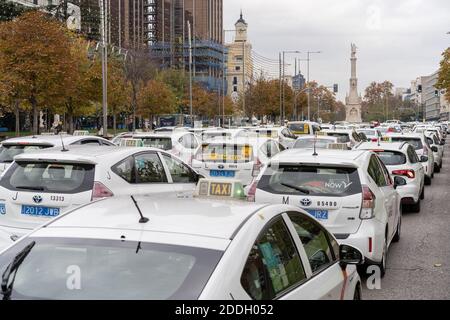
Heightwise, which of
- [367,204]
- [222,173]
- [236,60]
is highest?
[236,60]

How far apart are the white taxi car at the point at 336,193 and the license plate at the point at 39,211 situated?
2247 mm

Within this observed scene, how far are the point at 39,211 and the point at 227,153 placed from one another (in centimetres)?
757

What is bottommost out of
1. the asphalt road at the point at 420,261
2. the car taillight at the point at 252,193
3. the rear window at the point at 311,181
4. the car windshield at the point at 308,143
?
the asphalt road at the point at 420,261


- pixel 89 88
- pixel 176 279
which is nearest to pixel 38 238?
pixel 176 279

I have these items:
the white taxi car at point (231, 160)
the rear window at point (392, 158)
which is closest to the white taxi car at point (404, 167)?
the rear window at point (392, 158)

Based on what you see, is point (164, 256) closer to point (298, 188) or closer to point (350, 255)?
point (350, 255)

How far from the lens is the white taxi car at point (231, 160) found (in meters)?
14.9

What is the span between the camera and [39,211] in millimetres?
7887

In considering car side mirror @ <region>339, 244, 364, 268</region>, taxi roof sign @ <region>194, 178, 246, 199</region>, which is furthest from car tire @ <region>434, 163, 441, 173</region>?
car side mirror @ <region>339, 244, 364, 268</region>

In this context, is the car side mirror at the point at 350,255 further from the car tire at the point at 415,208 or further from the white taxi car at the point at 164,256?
the car tire at the point at 415,208

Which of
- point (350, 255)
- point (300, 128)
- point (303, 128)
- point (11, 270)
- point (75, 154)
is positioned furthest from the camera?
point (300, 128)

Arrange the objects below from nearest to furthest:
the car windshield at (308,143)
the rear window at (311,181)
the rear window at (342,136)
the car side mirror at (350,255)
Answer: the car side mirror at (350,255) < the rear window at (311,181) < the car windshield at (308,143) < the rear window at (342,136)

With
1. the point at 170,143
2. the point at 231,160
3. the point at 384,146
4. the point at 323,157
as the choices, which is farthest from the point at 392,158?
the point at 323,157

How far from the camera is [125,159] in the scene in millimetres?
8758
